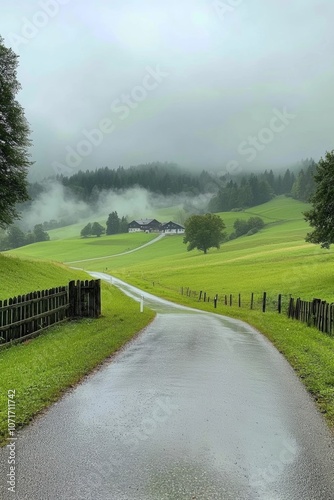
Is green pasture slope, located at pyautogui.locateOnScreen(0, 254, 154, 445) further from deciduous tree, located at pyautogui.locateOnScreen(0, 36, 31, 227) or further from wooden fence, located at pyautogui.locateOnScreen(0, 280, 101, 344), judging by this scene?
deciduous tree, located at pyautogui.locateOnScreen(0, 36, 31, 227)

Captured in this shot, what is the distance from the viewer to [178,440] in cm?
596

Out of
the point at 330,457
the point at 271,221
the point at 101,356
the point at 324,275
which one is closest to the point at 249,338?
the point at 101,356

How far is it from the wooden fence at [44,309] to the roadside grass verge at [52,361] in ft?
1.45

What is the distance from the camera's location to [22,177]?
40.0m

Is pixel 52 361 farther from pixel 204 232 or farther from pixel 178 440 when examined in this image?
pixel 204 232

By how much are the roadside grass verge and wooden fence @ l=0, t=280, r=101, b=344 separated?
443mm

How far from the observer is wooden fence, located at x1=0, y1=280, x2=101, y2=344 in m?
13.2

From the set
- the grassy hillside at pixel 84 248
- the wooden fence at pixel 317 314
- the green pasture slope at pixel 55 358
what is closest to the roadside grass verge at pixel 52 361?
the green pasture slope at pixel 55 358

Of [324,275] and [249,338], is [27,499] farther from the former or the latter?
[324,275]

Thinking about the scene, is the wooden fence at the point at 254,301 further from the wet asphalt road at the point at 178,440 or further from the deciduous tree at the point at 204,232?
the deciduous tree at the point at 204,232

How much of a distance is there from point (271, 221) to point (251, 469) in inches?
6758

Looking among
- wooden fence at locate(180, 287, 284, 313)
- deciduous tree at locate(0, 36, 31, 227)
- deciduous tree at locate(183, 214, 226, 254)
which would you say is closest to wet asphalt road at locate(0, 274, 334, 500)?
wooden fence at locate(180, 287, 284, 313)

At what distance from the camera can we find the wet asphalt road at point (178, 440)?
15.4ft

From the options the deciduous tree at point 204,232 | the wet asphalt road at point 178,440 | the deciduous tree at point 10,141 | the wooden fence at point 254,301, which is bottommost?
the wooden fence at point 254,301
